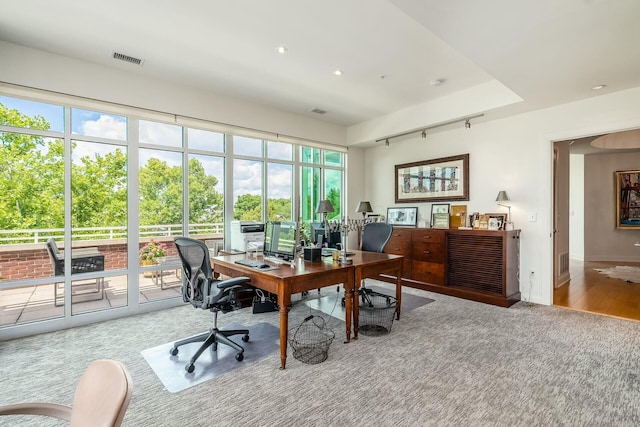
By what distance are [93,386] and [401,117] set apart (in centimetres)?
519

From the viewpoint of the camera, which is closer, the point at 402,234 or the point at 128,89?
the point at 128,89

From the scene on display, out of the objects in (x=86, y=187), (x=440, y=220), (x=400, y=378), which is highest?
(x=86, y=187)

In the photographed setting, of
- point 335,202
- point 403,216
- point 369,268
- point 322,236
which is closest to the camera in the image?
point 369,268

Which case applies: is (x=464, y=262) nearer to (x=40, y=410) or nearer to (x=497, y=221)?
(x=497, y=221)

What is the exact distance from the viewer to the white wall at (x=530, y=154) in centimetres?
365

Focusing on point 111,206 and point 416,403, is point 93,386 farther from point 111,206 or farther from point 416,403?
point 111,206

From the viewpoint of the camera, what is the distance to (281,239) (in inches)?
129

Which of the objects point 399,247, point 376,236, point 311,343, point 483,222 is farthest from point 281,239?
point 483,222

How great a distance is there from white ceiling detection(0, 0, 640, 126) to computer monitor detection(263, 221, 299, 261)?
1.84 m

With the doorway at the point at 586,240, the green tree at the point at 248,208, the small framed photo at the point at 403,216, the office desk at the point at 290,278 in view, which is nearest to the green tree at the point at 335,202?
the small framed photo at the point at 403,216

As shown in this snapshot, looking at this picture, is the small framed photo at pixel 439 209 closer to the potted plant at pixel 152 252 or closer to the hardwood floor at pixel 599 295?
the hardwood floor at pixel 599 295

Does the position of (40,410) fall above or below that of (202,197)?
below

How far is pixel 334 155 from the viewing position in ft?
20.2

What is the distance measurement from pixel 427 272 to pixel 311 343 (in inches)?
103
